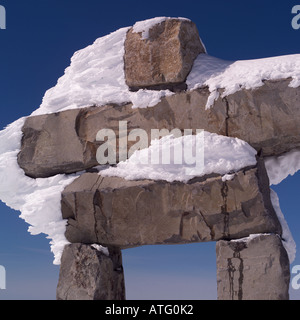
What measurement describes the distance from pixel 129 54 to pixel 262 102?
1.34 m

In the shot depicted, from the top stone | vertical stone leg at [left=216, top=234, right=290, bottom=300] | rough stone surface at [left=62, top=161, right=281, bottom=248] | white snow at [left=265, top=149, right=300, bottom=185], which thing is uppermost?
the top stone

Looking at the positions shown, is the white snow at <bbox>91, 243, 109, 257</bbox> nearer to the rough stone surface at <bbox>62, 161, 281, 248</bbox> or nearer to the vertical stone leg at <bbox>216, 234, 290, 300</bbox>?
the rough stone surface at <bbox>62, 161, 281, 248</bbox>

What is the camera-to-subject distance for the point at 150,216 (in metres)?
3.79

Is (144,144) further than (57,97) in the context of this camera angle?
No

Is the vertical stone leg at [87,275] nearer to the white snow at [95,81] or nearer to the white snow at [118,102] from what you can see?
the white snow at [118,102]

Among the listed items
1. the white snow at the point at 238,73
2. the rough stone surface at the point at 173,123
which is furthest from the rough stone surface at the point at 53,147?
the white snow at the point at 238,73

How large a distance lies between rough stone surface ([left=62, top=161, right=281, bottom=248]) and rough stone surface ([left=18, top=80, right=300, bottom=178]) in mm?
275

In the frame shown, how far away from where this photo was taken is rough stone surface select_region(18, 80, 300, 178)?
3.70m

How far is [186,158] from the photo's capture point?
3791 millimetres

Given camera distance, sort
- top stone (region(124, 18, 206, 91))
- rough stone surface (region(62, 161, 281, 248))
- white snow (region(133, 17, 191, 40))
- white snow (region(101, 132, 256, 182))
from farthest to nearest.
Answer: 1. white snow (region(133, 17, 191, 40))
2. top stone (region(124, 18, 206, 91))
3. white snow (region(101, 132, 256, 182))
4. rough stone surface (region(62, 161, 281, 248))

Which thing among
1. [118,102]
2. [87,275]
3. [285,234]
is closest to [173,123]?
[118,102]

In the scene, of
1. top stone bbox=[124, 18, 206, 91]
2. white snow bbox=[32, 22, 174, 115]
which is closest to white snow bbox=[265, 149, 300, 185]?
top stone bbox=[124, 18, 206, 91]
